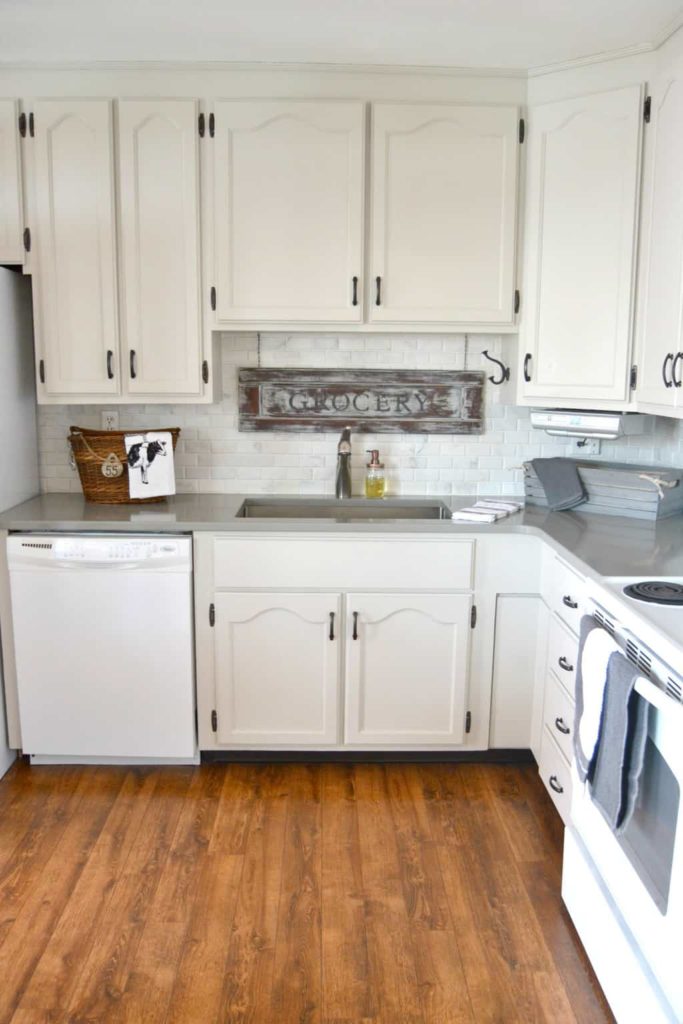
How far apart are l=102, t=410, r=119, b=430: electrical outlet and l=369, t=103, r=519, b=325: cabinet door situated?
109 cm

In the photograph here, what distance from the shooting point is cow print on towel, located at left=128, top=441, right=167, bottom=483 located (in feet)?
9.82

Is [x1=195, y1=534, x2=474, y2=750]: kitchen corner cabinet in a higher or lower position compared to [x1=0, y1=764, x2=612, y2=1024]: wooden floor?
higher

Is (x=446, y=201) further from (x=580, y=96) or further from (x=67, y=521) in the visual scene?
(x=67, y=521)

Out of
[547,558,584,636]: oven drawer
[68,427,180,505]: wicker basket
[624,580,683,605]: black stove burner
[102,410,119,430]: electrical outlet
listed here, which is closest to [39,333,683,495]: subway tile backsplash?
[102,410,119,430]: electrical outlet

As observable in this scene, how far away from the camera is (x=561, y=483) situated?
2938mm

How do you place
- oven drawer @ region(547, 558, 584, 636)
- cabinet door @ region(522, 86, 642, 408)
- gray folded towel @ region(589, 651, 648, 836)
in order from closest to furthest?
1. gray folded towel @ region(589, 651, 648, 836)
2. oven drawer @ region(547, 558, 584, 636)
3. cabinet door @ region(522, 86, 642, 408)

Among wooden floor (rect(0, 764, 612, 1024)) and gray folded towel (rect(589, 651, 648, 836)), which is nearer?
gray folded towel (rect(589, 651, 648, 836))

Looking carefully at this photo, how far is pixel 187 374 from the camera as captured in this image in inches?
116

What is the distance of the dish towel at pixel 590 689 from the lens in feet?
5.97

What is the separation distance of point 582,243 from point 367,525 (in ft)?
3.82

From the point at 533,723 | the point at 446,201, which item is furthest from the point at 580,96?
the point at 533,723

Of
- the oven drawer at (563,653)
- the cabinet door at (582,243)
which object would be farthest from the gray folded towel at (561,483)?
the oven drawer at (563,653)

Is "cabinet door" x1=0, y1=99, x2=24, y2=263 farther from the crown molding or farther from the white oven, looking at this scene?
the white oven

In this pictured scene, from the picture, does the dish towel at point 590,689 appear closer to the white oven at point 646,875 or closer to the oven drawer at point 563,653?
the white oven at point 646,875
